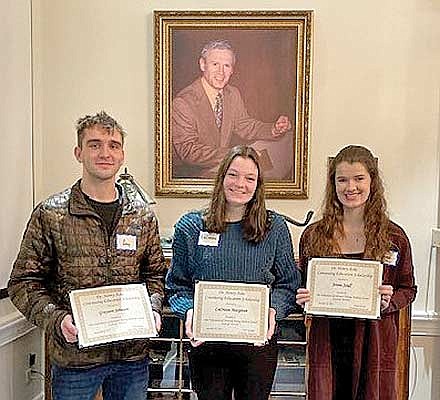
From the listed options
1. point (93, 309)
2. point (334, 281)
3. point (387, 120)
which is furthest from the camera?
point (387, 120)

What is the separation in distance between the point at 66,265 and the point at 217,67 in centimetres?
172

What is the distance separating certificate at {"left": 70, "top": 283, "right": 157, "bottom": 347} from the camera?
215 centimetres

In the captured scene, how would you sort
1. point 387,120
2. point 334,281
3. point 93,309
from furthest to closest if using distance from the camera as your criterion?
point 387,120, point 334,281, point 93,309

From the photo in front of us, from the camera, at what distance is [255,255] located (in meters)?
2.30

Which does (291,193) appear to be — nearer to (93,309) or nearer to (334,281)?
(334,281)

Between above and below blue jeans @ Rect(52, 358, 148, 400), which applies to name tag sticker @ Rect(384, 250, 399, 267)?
above

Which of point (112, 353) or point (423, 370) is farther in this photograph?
point (423, 370)

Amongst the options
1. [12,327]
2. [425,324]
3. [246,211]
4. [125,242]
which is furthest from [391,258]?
[12,327]

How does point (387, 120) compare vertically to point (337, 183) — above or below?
above

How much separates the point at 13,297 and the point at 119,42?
71.7 inches

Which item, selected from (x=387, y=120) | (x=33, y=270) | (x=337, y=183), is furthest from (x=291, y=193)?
(x=33, y=270)

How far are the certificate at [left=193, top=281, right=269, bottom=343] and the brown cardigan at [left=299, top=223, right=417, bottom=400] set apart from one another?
0.26 metres

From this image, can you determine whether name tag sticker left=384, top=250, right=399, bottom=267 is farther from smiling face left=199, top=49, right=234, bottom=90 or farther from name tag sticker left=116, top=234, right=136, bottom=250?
smiling face left=199, top=49, right=234, bottom=90

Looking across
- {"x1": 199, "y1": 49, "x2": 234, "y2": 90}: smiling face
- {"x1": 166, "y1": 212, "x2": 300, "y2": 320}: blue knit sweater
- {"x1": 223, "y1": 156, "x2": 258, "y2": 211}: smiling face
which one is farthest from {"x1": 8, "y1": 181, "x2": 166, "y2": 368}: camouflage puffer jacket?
{"x1": 199, "y1": 49, "x2": 234, "y2": 90}: smiling face
